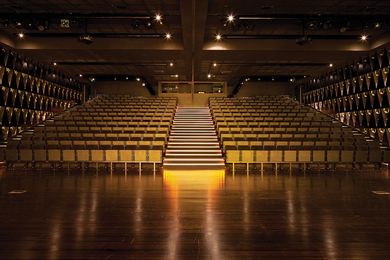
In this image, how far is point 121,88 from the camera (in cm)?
2384

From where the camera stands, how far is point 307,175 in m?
8.89

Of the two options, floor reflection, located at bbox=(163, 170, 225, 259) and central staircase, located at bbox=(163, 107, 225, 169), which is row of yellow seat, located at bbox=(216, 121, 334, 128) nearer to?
central staircase, located at bbox=(163, 107, 225, 169)

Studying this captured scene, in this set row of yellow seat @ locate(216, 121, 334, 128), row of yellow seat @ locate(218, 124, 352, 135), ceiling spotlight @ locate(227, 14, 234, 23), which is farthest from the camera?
row of yellow seat @ locate(216, 121, 334, 128)

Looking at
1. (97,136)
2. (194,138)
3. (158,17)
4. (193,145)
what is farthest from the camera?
(194,138)

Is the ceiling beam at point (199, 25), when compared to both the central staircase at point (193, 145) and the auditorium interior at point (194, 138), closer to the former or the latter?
the auditorium interior at point (194, 138)

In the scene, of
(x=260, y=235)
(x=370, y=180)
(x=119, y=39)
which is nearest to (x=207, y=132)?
(x=119, y=39)

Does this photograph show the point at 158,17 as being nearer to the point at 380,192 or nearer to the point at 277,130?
the point at 277,130

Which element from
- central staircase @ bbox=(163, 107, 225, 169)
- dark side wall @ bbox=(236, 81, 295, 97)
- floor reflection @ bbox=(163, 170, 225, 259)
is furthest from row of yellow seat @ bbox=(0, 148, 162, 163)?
dark side wall @ bbox=(236, 81, 295, 97)

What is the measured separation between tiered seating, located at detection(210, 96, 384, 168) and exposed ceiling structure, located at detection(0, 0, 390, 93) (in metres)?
2.48

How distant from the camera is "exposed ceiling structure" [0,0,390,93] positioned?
33.1 feet

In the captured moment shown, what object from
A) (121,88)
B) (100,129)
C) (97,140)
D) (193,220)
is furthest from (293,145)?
(121,88)

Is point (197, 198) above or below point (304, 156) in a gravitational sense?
below

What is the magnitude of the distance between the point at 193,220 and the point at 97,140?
7252mm

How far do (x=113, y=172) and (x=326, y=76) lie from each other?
41.3 feet
